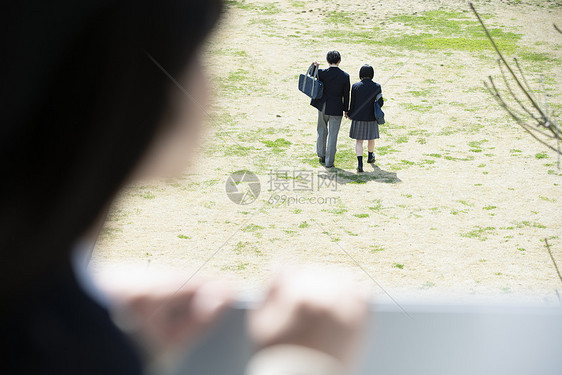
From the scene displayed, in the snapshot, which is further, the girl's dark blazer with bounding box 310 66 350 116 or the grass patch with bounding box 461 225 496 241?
the girl's dark blazer with bounding box 310 66 350 116

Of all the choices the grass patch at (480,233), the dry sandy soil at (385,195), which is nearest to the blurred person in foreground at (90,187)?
the dry sandy soil at (385,195)

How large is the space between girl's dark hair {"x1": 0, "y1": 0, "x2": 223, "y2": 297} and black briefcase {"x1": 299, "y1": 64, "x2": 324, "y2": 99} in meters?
6.93

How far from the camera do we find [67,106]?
19.4 inches

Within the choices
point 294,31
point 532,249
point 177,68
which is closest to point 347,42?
point 294,31

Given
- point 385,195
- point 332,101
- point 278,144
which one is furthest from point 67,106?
point 278,144

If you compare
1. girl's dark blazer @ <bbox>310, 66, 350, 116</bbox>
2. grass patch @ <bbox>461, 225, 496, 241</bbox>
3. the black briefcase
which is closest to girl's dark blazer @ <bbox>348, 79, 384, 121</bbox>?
girl's dark blazer @ <bbox>310, 66, 350, 116</bbox>

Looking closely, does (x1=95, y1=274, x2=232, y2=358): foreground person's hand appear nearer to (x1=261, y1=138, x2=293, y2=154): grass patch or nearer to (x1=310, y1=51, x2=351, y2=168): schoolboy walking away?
(x1=310, y1=51, x2=351, y2=168): schoolboy walking away

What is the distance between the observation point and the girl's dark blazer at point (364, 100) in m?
7.18

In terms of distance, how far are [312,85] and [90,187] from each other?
7048mm

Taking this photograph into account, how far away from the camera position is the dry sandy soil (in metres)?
5.27

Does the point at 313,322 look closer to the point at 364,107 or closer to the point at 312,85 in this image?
the point at 364,107

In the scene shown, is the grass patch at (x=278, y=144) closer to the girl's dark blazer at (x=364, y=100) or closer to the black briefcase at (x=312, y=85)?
the black briefcase at (x=312, y=85)

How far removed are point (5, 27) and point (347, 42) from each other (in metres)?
13.7

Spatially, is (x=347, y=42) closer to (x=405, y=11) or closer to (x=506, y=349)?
(x=405, y=11)
